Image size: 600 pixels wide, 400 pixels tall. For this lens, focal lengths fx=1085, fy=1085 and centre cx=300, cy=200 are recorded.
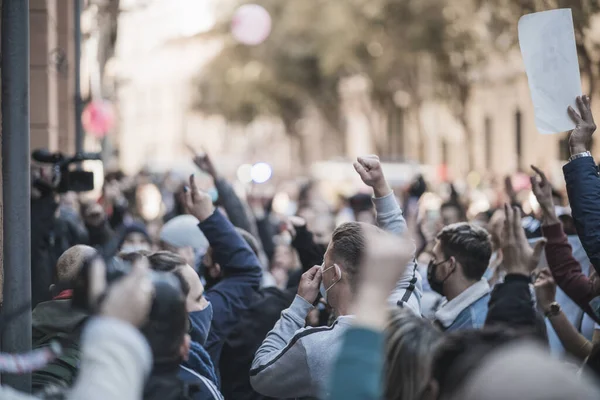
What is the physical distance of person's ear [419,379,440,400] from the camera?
299cm

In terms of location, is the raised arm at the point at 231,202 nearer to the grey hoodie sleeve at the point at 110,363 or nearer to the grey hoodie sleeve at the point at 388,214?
the grey hoodie sleeve at the point at 388,214

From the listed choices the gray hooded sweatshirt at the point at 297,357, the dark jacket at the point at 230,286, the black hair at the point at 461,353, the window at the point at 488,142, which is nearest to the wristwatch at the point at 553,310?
the dark jacket at the point at 230,286

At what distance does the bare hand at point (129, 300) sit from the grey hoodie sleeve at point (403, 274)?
1597mm

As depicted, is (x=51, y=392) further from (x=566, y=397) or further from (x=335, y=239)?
(x=566, y=397)

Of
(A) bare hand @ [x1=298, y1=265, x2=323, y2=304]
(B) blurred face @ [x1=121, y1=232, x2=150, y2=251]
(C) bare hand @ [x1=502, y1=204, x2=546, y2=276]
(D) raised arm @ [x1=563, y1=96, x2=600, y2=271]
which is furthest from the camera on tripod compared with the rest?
(C) bare hand @ [x1=502, y1=204, x2=546, y2=276]

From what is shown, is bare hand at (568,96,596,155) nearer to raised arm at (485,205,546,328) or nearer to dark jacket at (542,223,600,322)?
raised arm at (485,205,546,328)

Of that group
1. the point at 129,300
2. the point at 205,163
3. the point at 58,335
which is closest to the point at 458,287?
the point at 58,335

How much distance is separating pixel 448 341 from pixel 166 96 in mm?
111589

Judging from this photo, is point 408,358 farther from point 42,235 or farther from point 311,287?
point 42,235

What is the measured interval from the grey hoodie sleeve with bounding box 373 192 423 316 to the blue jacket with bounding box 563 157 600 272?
0.72 meters

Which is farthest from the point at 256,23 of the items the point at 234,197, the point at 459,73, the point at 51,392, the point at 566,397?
the point at 459,73

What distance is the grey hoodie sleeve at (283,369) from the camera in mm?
4055

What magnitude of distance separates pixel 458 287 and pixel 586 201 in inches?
37.3

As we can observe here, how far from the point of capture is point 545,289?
5.96 meters
